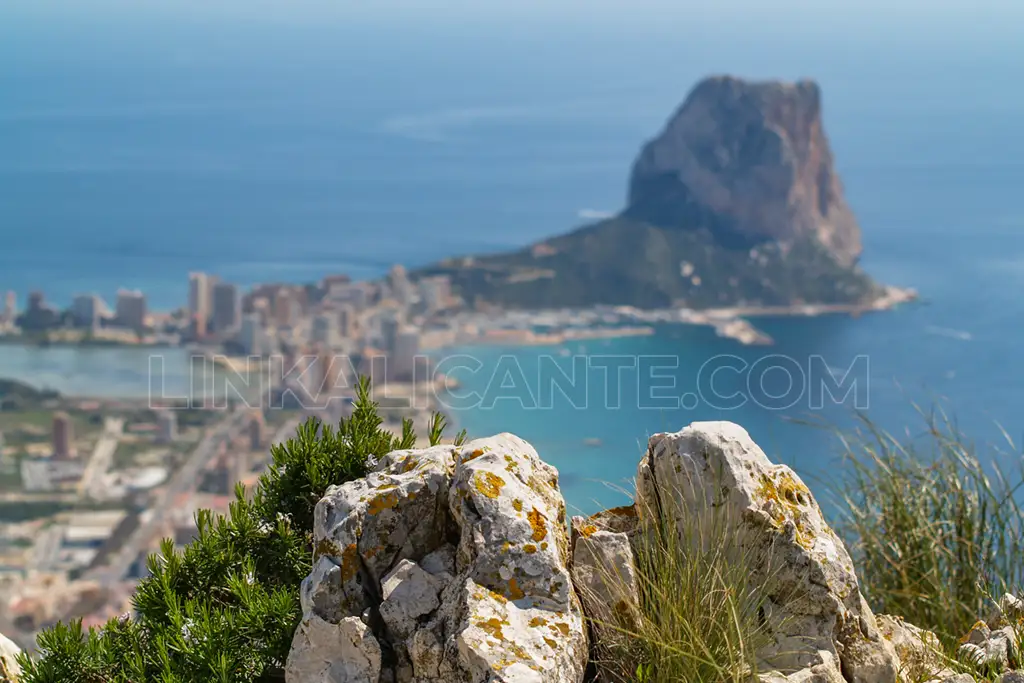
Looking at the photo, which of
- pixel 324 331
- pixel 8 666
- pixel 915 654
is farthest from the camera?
Answer: pixel 324 331

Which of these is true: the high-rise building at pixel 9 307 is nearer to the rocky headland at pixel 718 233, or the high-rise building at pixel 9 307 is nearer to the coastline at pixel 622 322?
the rocky headland at pixel 718 233

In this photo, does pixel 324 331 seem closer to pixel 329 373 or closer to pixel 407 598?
pixel 329 373

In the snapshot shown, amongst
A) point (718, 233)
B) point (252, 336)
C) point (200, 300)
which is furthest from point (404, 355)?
point (718, 233)

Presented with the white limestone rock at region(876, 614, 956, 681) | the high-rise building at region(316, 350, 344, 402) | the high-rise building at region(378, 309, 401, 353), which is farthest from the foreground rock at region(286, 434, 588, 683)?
the high-rise building at region(378, 309, 401, 353)

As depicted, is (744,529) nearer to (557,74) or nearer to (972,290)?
(972,290)

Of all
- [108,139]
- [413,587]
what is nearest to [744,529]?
[413,587]

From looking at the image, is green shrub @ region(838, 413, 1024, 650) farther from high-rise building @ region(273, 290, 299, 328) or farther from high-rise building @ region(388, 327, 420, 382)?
high-rise building @ region(273, 290, 299, 328)

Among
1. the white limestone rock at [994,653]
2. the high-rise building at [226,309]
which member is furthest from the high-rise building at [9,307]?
the white limestone rock at [994,653]
